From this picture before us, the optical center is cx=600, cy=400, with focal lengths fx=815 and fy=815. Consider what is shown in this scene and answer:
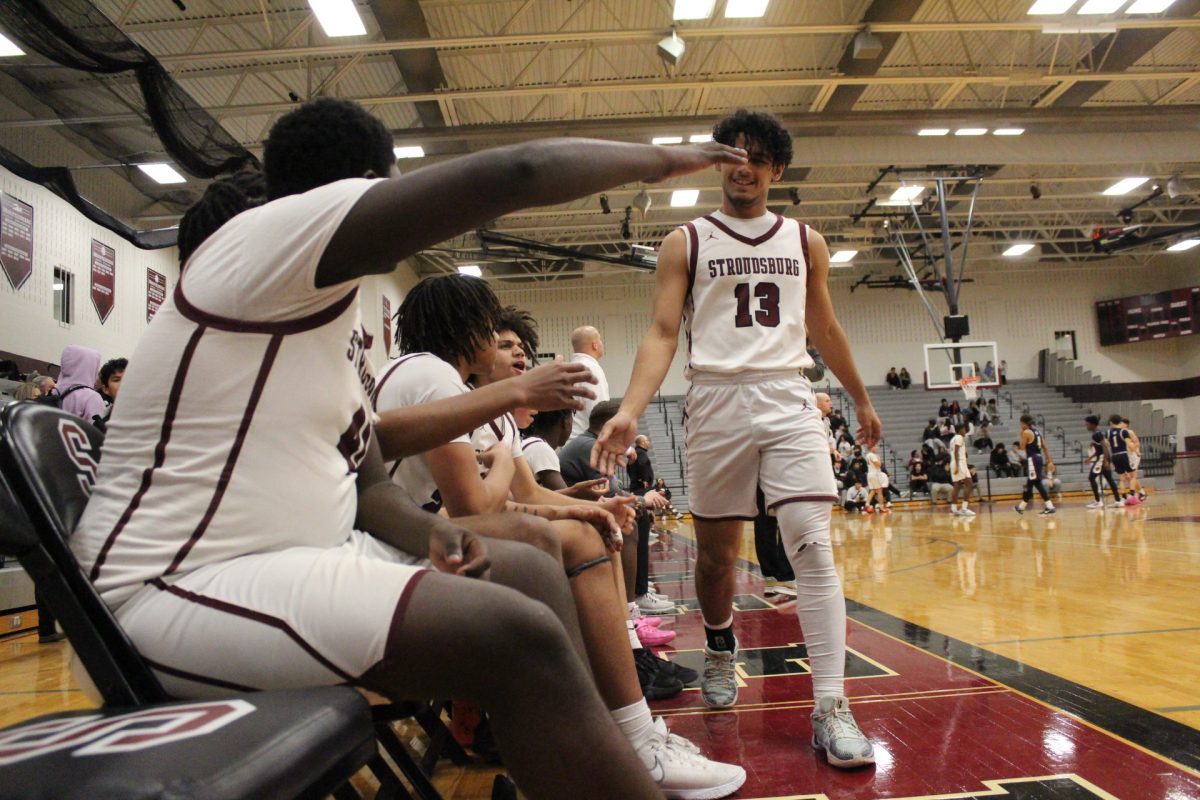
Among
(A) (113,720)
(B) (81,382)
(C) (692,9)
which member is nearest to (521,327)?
(A) (113,720)

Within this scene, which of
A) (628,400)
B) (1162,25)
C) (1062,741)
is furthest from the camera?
(1162,25)

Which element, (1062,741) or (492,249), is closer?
(1062,741)

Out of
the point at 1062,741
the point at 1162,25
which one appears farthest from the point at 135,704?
→ the point at 1162,25

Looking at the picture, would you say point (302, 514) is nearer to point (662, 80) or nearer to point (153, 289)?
point (662, 80)

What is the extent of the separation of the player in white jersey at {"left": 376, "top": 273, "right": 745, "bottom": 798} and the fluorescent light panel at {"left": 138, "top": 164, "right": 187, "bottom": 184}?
8785mm

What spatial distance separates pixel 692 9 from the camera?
8.89 m

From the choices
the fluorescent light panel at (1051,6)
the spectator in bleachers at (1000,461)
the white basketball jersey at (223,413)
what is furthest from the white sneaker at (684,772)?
the spectator in bleachers at (1000,461)

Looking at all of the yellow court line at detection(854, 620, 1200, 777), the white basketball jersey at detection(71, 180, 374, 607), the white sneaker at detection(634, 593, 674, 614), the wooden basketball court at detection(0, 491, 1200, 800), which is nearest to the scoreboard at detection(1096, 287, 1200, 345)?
the wooden basketball court at detection(0, 491, 1200, 800)

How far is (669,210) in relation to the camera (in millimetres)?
17234

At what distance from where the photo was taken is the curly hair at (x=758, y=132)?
2.56 metres

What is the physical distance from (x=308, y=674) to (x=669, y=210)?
17014mm

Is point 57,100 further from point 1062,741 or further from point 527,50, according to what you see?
point 1062,741

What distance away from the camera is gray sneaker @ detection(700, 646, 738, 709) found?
257 centimetres

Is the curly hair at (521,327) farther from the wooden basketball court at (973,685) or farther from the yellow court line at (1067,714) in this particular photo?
the yellow court line at (1067,714)
